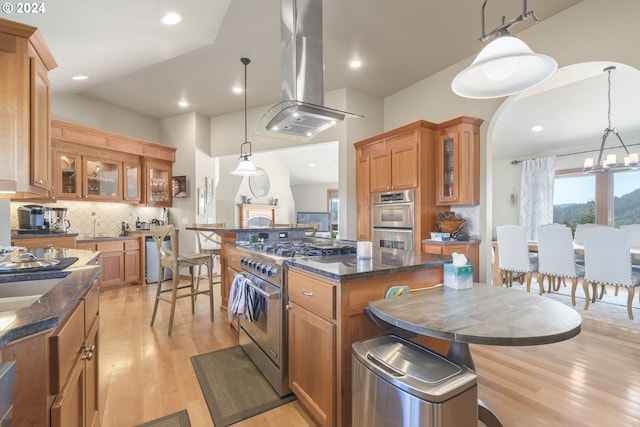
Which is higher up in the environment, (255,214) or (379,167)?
(379,167)

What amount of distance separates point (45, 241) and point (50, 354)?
11.8 ft

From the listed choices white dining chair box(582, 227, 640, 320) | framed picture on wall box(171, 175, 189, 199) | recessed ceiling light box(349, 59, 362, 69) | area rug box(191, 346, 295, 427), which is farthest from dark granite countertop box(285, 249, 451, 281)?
framed picture on wall box(171, 175, 189, 199)

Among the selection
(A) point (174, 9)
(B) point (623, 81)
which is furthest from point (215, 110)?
(B) point (623, 81)

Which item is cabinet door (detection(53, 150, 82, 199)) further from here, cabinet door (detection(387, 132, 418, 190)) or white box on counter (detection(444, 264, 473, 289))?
white box on counter (detection(444, 264, 473, 289))

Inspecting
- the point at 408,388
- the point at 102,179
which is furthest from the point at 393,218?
the point at 102,179

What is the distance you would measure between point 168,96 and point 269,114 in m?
3.21

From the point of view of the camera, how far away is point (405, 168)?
12.4 ft

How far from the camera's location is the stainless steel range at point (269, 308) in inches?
71.6

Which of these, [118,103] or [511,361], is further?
[118,103]

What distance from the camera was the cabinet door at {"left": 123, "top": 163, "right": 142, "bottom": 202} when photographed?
500 centimetres

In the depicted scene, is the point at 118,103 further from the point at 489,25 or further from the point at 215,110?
the point at 489,25

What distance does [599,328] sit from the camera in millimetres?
3008

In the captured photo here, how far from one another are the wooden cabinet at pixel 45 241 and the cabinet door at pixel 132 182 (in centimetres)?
151

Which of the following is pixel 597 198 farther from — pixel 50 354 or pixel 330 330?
pixel 50 354
